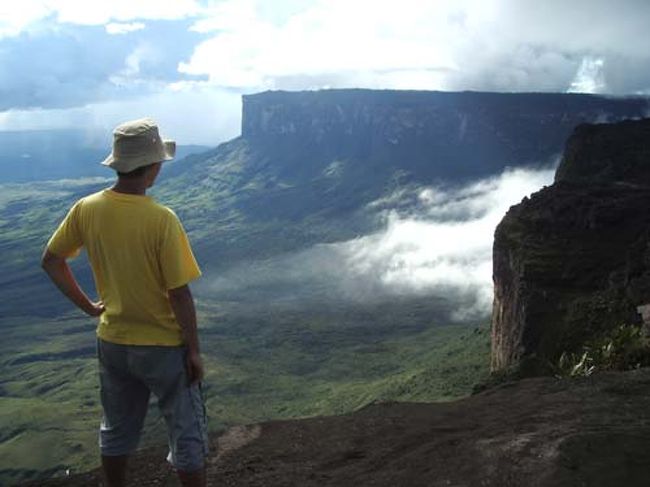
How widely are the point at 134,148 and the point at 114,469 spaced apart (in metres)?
3.41

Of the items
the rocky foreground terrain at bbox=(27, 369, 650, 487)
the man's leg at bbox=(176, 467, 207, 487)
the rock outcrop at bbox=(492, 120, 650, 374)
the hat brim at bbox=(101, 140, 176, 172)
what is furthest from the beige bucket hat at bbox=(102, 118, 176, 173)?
the rock outcrop at bbox=(492, 120, 650, 374)

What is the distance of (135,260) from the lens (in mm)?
7031

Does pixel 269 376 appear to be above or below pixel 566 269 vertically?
below

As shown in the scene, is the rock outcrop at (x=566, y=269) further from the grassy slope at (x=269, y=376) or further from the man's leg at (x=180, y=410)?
the grassy slope at (x=269, y=376)

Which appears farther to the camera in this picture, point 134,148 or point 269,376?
point 269,376

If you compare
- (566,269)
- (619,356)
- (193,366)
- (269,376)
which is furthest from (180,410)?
(269,376)

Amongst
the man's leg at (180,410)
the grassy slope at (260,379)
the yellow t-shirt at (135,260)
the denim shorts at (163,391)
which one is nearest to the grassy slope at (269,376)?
the grassy slope at (260,379)

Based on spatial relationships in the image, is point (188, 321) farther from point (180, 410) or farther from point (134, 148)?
point (134, 148)

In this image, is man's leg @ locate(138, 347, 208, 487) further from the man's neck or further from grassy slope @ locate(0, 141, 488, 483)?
grassy slope @ locate(0, 141, 488, 483)

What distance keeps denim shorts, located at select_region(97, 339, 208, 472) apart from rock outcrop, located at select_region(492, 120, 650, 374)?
22260 millimetres

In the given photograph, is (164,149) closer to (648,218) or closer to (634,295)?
(634,295)

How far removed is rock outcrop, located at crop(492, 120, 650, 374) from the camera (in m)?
34.1

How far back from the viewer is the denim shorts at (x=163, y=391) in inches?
285

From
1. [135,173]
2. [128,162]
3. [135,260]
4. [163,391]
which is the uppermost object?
[128,162]
